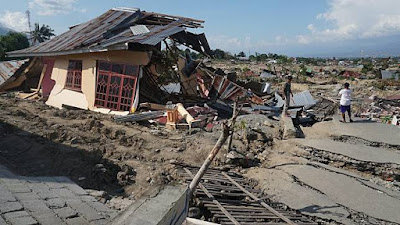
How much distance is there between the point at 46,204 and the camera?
4684 millimetres

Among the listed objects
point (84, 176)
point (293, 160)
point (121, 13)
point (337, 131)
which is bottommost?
point (84, 176)

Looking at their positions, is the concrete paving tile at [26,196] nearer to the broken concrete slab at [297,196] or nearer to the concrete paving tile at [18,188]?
the concrete paving tile at [18,188]

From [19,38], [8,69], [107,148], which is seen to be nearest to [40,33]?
[19,38]

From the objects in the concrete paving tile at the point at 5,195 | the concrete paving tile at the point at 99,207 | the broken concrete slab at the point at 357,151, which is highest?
the broken concrete slab at the point at 357,151

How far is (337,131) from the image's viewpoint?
9.12 metres

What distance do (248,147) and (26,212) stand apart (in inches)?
235

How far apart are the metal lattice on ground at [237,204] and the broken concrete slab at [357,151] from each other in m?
2.39

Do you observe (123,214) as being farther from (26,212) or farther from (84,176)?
(84,176)

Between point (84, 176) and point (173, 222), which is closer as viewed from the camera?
point (173, 222)

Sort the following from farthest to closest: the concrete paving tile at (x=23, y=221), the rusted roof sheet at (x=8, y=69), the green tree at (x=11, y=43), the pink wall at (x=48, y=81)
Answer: the green tree at (x=11, y=43), the rusted roof sheet at (x=8, y=69), the pink wall at (x=48, y=81), the concrete paving tile at (x=23, y=221)

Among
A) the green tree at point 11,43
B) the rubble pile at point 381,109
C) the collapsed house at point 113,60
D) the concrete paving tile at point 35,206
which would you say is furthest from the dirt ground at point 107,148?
the green tree at point 11,43

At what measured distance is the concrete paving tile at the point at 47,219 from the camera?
13.6ft

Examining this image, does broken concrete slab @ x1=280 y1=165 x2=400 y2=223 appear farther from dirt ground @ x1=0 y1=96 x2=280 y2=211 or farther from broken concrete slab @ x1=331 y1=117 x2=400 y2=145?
broken concrete slab @ x1=331 y1=117 x2=400 y2=145

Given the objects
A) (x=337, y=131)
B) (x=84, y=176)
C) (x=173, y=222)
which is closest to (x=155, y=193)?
(x=173, y=222)
